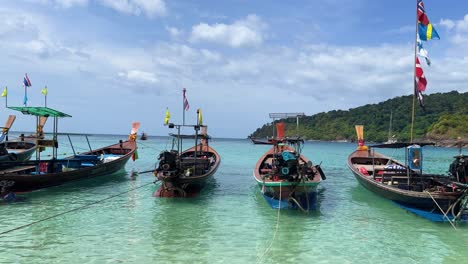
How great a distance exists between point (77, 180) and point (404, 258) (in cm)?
1617

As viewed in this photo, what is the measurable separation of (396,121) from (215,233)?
127 metres

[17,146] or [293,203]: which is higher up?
[17,146]

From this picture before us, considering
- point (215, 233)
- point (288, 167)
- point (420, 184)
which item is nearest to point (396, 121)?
point (420, 184)

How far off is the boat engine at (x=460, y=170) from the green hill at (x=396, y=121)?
265 ft

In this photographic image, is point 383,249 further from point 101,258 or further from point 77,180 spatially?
point 77,180

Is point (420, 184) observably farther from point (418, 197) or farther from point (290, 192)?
point (290, 192)

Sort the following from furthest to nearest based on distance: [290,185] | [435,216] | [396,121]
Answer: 1. [396,121]
2. [290,185]
3. [435,216]

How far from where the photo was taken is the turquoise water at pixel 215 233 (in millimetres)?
9078

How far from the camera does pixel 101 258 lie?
28.5ft

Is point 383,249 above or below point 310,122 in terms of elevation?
below

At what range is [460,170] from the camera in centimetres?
1474

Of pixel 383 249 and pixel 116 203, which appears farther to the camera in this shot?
pixel 116 203

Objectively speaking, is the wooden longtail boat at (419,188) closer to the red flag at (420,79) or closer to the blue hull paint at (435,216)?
the blue hull paint at (435,216)

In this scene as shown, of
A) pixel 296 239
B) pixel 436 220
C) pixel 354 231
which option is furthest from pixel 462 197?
pixel 296 239
